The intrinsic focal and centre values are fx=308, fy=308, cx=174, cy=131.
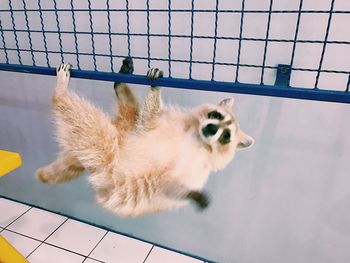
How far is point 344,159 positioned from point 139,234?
3.88ft

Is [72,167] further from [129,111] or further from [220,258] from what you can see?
[220,258]

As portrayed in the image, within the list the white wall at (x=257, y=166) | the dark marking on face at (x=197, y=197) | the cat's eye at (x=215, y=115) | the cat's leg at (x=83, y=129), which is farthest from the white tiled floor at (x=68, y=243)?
the cat's eye at (x=215, y=115)

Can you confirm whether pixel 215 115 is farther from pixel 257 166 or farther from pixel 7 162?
pixel 7 162

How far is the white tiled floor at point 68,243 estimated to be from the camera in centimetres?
170

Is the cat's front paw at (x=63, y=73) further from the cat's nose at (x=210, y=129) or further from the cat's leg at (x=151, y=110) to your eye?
the cat's nose at (x=210, y=129)

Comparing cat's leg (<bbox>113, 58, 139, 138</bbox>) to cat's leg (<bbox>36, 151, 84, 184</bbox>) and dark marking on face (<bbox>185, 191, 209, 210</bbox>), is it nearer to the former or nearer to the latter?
cat's leg (<bbox>36, 151, 84, 184</bbox>)

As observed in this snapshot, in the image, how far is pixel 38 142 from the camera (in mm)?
1812

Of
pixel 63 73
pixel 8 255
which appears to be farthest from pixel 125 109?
pixel 8 255

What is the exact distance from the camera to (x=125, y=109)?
128 centimetres

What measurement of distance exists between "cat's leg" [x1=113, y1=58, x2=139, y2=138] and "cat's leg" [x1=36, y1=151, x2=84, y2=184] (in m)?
0.25

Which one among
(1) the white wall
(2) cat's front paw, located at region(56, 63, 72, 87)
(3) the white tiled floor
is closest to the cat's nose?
(1) the white wall

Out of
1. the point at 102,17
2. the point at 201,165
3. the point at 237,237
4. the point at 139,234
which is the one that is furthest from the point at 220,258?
the point at 102,17

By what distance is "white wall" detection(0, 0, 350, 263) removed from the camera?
116 centimetres

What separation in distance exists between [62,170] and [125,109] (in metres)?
0.42
